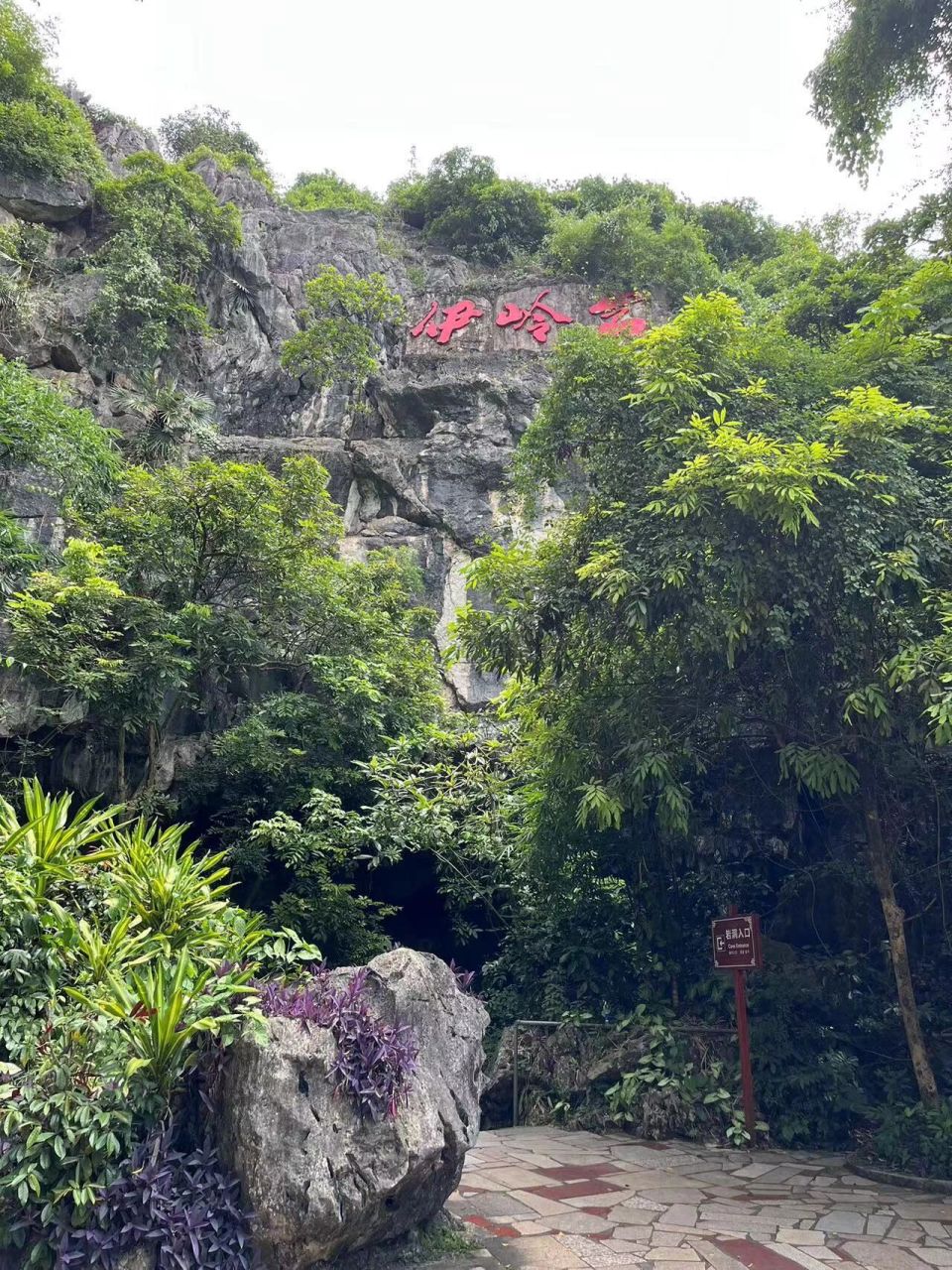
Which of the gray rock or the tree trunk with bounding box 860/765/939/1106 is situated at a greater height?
the gray rock

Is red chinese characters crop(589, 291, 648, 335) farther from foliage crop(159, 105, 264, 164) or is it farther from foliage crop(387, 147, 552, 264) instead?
foliage crop(159, 105, 264, 164)

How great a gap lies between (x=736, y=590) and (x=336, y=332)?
14.4 m

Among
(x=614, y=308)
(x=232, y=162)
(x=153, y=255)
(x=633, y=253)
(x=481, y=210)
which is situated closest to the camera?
(x=153, y=255)

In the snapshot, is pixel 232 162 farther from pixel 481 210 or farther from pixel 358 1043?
pixel 358 1043

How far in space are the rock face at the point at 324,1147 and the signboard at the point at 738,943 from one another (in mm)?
3251

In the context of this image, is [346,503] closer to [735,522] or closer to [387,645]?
[387,645]

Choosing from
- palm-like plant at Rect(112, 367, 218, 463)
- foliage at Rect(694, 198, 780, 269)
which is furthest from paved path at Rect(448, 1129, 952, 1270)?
foliage at Rect(694, 198, 780, 269)

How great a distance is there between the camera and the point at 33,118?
16.7 m

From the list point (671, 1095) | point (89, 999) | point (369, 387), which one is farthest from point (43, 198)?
point (671, 1095)

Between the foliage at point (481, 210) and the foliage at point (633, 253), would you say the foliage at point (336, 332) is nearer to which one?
the foliage at point (633, 253)

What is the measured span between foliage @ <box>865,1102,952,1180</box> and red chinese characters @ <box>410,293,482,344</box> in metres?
17.4

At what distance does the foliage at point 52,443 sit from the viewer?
35.3 ft

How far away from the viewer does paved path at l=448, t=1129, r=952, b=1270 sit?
180 inches

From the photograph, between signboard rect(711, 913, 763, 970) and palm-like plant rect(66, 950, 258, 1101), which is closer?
palm-like plant rect(66, 950, 258, 1101)
